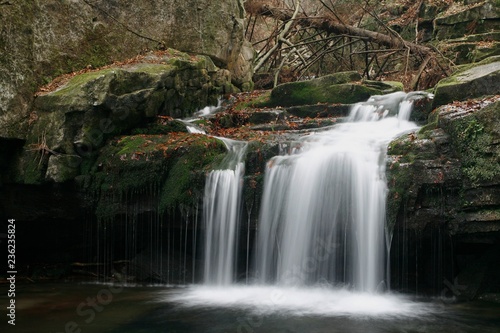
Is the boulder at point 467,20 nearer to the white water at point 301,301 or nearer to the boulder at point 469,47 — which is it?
the boulder at point 469,47

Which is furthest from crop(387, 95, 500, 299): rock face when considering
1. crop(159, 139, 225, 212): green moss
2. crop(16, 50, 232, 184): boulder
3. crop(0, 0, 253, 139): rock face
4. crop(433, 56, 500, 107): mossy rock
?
crop(0, 0, 253, 139): rock face

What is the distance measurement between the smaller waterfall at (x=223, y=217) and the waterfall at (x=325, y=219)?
445mm

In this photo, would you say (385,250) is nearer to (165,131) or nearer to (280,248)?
(280,248)

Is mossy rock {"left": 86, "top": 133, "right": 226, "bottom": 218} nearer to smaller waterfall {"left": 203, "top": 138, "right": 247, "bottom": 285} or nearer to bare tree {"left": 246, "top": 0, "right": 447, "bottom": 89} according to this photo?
smaller waterfall {"left": 203, "top": 138, "right": 247, "bottom": 285}

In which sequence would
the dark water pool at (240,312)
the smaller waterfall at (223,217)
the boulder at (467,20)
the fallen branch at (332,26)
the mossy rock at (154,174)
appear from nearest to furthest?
the dark water pool at (240,312) < the smaller waterfall at (223,217) < the mossy rock at (154,174) < the boulder at (467,20) < the fallen branch at (332,26)

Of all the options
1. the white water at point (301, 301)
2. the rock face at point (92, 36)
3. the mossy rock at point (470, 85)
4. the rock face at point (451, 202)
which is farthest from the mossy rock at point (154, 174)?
the mossy rock at point (470, 85)

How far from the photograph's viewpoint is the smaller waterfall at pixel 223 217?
741cm

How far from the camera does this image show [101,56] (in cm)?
1020

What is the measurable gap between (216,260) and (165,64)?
4.65 meters

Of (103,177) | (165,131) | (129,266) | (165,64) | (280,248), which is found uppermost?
(165,64)

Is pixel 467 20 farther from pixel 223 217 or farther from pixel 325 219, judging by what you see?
pixel 223 217

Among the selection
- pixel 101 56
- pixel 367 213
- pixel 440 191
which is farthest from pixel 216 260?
pixel 101 56

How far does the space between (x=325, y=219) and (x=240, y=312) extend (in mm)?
2002

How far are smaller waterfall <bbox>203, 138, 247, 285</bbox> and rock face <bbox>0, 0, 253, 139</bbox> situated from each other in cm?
372
